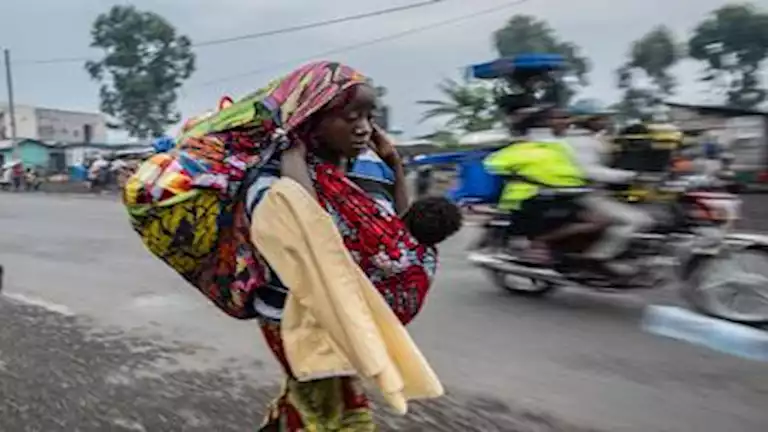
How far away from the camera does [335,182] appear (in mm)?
2168

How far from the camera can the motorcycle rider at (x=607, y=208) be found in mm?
6148

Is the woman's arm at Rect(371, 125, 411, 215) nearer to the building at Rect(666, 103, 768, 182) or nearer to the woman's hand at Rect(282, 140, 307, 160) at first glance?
the woman's hand at Rect(282, 140, 307, 160)

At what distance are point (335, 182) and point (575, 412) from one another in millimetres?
2268

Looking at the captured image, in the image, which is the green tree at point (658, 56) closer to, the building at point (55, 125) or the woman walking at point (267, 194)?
the woman walking at point (267, 194)

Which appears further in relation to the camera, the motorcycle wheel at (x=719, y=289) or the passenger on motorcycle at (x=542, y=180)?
the passenger on motorcycle at (x=542, y=180)

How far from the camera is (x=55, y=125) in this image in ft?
195

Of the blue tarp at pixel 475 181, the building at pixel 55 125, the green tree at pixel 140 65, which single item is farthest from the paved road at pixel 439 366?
the building at pixel 55 125

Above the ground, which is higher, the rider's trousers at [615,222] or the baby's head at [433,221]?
the baby's head at [433,221]

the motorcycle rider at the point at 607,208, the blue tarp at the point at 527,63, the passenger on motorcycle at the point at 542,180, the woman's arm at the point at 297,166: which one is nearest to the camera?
the woman's arm at the point at 297,166

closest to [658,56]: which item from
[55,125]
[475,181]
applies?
[475,181]

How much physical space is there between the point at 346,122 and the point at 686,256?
14.5 ft

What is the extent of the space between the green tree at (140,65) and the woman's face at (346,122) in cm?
4061

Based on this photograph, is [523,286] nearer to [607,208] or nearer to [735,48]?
[607,208]

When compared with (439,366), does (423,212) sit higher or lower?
higher
